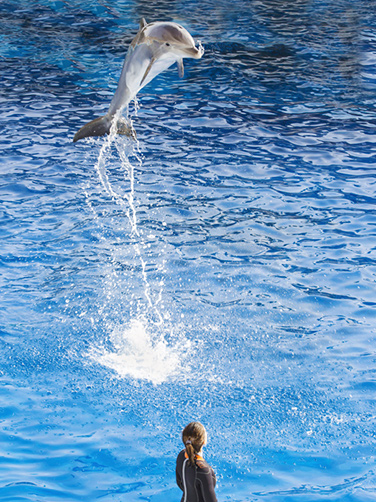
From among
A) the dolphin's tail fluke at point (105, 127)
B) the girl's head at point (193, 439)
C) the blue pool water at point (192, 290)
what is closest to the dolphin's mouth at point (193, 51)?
the dolphin's tail fluke at point (105, 127)

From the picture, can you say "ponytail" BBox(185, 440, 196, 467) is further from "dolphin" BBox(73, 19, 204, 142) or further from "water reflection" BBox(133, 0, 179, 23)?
"water reflection" BBox(133, 0, 179, 23)

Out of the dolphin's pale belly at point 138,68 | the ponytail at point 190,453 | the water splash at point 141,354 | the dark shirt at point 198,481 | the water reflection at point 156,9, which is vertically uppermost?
the water reflection at point 156,9

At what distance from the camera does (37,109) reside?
11828 millimetres

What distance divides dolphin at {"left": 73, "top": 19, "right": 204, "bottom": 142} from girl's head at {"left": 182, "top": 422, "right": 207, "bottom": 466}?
3.20 m

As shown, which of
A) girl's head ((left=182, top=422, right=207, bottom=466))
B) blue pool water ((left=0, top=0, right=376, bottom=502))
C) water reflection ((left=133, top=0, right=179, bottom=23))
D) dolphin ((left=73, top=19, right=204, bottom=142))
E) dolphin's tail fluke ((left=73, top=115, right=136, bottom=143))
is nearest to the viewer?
girl's head ((left=182, top=422, right=207, bottom=466))

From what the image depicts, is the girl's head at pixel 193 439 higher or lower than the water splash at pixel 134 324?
lower

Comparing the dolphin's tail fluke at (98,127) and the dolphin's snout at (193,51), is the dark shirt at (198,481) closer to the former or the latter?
the dolphin's snout at (193,51)

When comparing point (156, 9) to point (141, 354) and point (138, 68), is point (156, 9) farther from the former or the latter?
point (141, 354)

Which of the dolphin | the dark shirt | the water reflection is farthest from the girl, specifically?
the water reflection

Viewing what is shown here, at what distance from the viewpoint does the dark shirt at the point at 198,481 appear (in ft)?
9.93

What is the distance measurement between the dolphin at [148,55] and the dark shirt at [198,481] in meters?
3.33

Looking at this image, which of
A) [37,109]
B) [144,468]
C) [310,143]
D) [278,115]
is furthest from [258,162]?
[144,468]

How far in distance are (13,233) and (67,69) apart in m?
7.78

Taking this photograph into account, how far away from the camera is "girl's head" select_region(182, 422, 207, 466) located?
9.89ft
